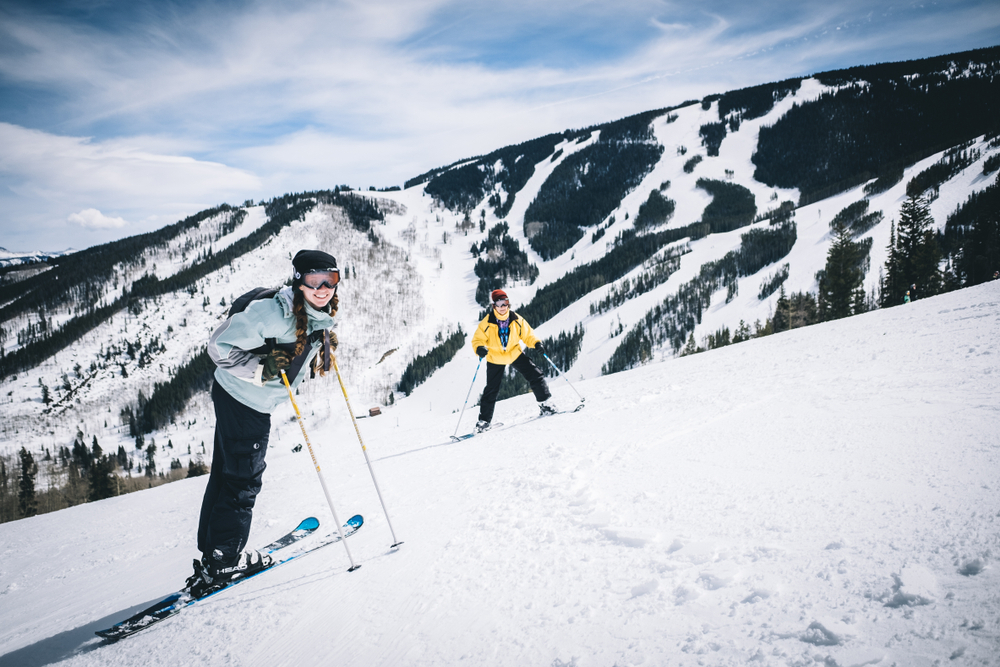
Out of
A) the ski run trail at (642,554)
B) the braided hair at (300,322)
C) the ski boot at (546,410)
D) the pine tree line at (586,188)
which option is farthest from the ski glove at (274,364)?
the pine tree line at (586,188)

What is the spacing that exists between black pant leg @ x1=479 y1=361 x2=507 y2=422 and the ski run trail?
6.33 feet

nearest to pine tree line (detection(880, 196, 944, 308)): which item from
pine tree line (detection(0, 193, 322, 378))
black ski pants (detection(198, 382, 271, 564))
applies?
black ski pants (detection(198, 382, 271, 564))

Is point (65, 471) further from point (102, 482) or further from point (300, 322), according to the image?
point (300, 322)

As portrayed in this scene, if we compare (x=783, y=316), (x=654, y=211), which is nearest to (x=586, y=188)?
(x=654, y=211)

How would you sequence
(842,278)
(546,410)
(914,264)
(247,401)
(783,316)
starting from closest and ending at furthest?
(247,401) < (546,410) < (914,264) < (842,278) < (783,316)

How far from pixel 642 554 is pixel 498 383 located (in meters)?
5.50

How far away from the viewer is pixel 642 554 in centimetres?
267

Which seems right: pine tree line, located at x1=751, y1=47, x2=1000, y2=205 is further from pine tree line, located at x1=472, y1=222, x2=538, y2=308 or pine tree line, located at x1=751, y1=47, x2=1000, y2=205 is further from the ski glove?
the ski glove

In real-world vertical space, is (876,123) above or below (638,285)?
above

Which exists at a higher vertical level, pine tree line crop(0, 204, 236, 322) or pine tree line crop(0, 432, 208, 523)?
pine tree line crop(0, 204, 236, 322)

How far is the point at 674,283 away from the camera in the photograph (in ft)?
282

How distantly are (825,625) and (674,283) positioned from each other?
92069mm

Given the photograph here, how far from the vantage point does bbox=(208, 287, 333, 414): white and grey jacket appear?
3438 mm

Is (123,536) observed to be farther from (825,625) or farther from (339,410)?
(339,410)
